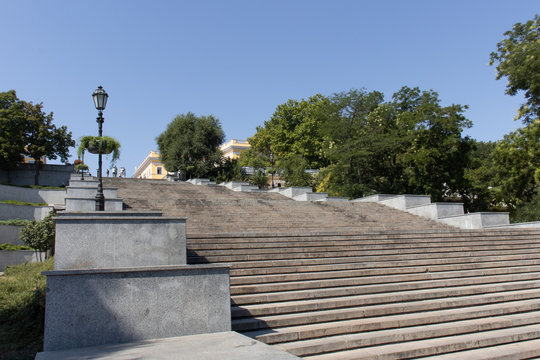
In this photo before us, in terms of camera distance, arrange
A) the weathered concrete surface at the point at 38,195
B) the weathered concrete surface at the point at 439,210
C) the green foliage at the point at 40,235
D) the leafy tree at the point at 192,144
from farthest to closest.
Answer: the leafy tree at the point at 192,144 → the weathered concrete surface at the point at 38,195 → the green foliage at the point at 40,235 → the weathered concrete surface at the point at 439,210

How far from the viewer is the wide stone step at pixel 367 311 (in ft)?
18.8

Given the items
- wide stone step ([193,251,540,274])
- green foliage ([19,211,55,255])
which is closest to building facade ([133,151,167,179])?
green foliage ([19,211,55,255])

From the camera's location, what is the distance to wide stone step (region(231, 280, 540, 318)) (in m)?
6.10

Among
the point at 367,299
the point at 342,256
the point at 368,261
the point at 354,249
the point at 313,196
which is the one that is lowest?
the point at 367,299

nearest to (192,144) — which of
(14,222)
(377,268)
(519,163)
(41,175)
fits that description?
(41,175)

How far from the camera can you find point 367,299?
6.74 meters

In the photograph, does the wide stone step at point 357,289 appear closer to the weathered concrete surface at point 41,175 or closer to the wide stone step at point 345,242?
the wide stone step at point 345,242

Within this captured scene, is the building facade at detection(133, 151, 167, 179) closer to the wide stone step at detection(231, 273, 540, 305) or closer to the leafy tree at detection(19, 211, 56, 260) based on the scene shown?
the leafy tree at detection(19, 211, 56, 260)

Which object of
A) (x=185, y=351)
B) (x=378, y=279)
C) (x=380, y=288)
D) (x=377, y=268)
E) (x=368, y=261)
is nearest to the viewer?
(x=185, y=351)

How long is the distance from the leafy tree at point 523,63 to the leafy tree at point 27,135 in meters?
31.6

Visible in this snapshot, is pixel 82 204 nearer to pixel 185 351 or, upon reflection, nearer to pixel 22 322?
pixel 22 322

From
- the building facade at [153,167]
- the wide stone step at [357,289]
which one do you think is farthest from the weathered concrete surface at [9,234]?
the building facade at [153,167]

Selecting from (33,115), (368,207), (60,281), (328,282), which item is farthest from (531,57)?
(33,115)

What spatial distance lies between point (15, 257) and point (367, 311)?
19.3 meters
